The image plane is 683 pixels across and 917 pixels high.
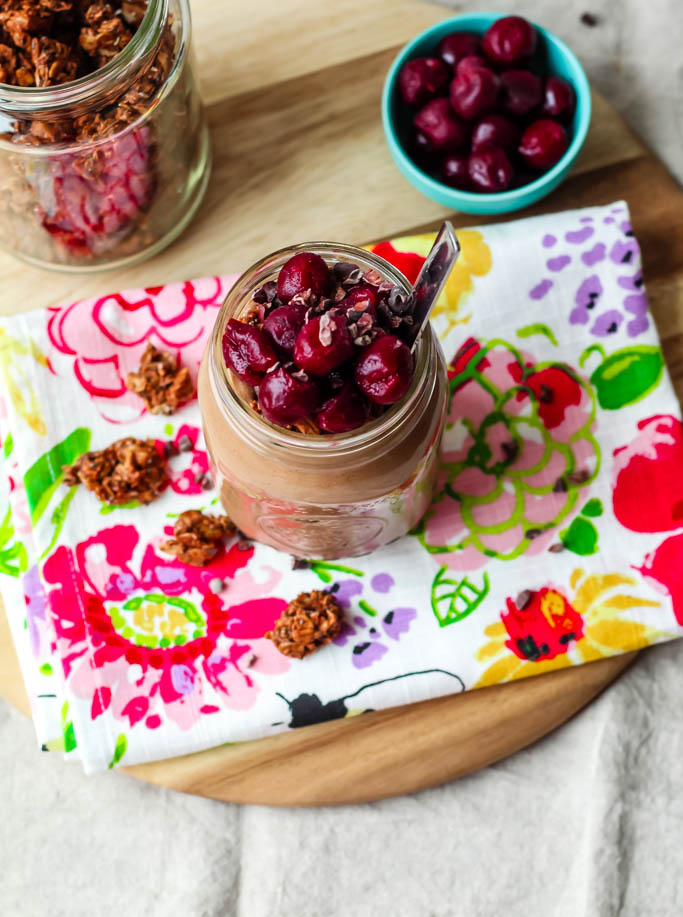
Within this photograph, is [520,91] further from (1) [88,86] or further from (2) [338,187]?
(1) [88,86]

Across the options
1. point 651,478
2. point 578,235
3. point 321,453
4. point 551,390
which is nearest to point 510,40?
point 578,235

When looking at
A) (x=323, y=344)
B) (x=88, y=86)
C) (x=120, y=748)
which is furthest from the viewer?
(x=120, y=748)

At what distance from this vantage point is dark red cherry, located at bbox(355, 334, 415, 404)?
22.3 inches

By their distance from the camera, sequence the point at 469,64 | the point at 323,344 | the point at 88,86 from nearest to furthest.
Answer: the point at 323,344
the point at 88,86
the point at 469,64

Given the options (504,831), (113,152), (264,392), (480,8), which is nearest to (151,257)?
(113,152)

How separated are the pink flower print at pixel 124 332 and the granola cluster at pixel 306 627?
247 millimetres

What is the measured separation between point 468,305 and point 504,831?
57 centimetres

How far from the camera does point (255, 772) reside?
2.87ft

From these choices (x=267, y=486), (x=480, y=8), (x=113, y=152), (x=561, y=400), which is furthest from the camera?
(x=480, y=8)

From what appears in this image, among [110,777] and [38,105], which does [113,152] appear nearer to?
[38,105]

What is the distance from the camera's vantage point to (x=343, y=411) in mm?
583

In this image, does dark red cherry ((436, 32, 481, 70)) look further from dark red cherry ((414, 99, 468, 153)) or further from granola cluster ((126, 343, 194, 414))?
granola cluster ((126, 343, 194, 414))

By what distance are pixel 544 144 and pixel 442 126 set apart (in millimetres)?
105

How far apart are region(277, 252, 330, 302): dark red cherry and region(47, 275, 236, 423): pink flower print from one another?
32 centimetres
